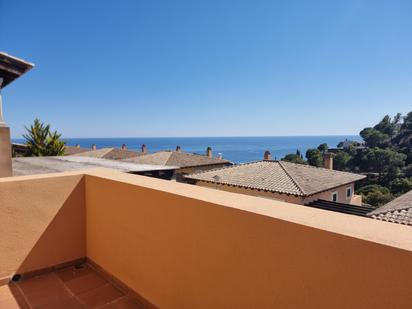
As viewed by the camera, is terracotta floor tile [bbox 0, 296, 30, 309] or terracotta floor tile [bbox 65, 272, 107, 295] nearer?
terracotta floor tile [bbox 0, 296, 30, 309]

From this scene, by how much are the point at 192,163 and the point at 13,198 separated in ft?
82.9

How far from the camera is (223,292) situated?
1840 mm

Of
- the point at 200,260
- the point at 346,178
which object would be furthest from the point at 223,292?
the point at 346,178

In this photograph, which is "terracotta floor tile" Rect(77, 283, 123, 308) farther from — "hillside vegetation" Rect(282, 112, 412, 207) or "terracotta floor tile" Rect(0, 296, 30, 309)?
"hillside vegetation" Rect(282, 112, 412, 207)

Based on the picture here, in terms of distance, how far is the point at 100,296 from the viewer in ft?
8.77

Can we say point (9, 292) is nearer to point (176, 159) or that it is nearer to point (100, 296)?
point (100, 296)

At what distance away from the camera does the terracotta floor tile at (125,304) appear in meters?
Answer: 2.51

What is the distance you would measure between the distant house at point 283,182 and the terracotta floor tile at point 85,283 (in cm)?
1351

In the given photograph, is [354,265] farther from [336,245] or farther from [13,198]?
[13,198]

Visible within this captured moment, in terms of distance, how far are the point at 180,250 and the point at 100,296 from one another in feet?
4.05

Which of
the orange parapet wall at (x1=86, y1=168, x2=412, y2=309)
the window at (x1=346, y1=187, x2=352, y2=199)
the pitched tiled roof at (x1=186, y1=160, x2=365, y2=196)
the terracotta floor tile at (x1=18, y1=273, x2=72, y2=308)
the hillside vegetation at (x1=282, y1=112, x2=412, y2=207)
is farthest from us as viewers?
the hillside vegetation at (x1=282, y1=112, x2=412, y2=207)

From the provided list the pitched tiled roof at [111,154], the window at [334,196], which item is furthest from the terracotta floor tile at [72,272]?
the pitched tiled roof at [111,154]

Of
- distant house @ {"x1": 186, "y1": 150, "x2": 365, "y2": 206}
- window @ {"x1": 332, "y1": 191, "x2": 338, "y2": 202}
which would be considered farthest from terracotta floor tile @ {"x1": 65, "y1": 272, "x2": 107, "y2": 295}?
window @ {"x1": 332, "y1": 191, "x2": 338, "y2": 202}

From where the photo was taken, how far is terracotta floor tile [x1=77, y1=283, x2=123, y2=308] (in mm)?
2562
